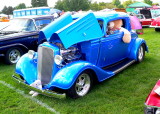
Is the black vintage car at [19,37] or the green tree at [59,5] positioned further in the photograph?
the green tree at [59,5]

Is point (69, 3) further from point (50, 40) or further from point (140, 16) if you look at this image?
point (50, 40)

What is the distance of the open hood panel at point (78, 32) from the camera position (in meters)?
3.94

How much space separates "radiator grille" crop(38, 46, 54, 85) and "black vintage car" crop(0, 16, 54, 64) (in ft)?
8.89

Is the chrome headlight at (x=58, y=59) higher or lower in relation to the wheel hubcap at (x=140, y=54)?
higher

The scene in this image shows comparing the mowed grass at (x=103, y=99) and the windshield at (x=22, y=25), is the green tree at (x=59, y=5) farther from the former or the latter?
the mowed grass at (x=103, y=99)

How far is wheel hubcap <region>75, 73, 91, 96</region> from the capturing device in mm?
3977

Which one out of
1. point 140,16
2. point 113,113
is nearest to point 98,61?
point 113,113

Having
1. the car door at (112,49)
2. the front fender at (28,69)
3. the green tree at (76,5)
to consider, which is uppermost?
the green tree at (76,5)

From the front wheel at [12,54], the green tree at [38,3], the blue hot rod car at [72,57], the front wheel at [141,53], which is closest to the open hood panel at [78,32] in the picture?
the blue hot rod car at [72,57]

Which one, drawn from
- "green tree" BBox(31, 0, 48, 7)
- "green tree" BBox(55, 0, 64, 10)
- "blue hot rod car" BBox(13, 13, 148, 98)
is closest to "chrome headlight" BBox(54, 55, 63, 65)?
"blue hot rod car" BBox(13, 13, 148, 98)

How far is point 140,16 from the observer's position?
642 inches

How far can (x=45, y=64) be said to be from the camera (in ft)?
13.4

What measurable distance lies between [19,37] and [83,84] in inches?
141

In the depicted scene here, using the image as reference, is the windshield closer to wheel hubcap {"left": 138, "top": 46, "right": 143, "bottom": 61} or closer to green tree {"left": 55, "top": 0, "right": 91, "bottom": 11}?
wheel hubcap {"left": 138, "top": 46, "right": 143, "bottom": 61}
